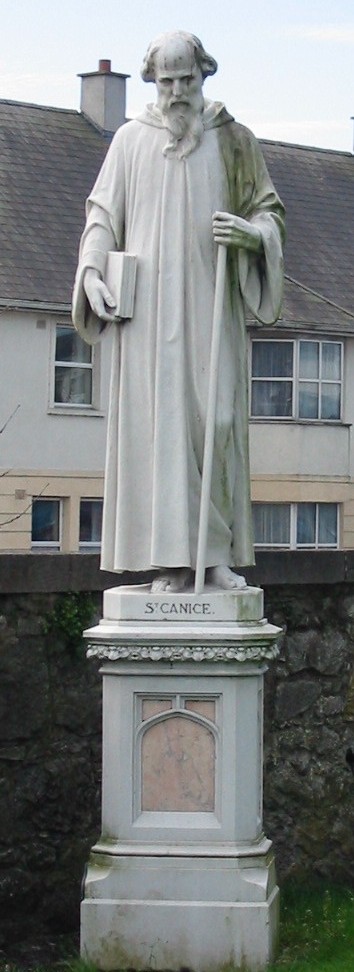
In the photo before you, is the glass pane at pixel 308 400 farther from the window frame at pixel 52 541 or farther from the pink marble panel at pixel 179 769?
the pink marble panel at pixel 179 769

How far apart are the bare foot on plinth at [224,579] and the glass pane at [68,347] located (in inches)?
1092

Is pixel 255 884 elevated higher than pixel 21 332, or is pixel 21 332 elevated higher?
pixel 21 332

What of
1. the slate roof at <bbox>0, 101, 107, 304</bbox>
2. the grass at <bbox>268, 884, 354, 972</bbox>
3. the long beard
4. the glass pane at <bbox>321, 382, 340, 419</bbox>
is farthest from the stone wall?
the glass pane at <bbox>321, 382, 340, 419</bbox>

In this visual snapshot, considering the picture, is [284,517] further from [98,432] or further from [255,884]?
[255,884]

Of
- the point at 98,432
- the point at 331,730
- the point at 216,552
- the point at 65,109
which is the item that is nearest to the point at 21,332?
the point at 98,432

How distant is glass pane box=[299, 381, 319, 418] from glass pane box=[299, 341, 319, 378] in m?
0.19

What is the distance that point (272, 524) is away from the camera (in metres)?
39.2

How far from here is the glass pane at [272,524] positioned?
38909 millimetres

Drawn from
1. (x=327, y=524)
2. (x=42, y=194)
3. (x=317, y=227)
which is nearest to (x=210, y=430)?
(x=42, y=194)

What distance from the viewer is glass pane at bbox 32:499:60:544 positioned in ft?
118

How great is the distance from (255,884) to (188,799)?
420 mm

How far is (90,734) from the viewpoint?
Result: 988cm

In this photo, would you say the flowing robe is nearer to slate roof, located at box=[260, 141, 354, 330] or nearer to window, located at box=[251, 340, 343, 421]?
slate roof, located at box=[260, 141, 354, 330]

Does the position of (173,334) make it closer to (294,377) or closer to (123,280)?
(123,280)
